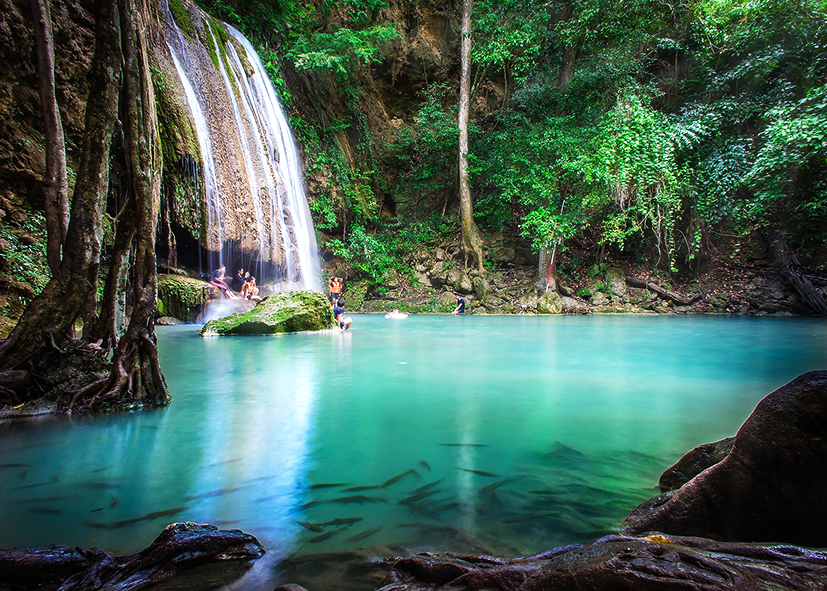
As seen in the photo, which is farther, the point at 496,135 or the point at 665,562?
the point at 496,135

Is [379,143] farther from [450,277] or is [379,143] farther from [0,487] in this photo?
[0,487]

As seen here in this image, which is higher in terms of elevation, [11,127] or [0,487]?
[11,127]

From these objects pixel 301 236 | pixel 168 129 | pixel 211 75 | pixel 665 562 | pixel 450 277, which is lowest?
pixel 665 562

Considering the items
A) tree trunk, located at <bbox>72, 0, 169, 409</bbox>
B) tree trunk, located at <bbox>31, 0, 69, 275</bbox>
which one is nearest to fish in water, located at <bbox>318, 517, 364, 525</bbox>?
tree trunk, located at <bbox>72, 0, 169, 409</bbox>

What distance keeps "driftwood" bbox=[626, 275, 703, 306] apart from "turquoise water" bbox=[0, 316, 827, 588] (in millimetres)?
11710

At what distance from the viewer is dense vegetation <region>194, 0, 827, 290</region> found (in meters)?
12.8

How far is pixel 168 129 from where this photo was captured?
32.4 feet

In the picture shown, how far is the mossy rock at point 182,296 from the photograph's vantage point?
34.7ft

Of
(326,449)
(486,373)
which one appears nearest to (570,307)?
(486,373)

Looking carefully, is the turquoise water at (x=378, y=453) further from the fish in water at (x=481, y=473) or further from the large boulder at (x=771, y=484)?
the large boulder at (x=771, y=484)

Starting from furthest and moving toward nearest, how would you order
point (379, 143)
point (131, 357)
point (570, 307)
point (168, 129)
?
1. point (379, 143)
2. point (570, 307)
3. point (168, 129)
4. point (131, 357)

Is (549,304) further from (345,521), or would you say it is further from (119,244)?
(345,521)

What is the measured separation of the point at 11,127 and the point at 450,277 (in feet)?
46.7

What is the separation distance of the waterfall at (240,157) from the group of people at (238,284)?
32 cm
